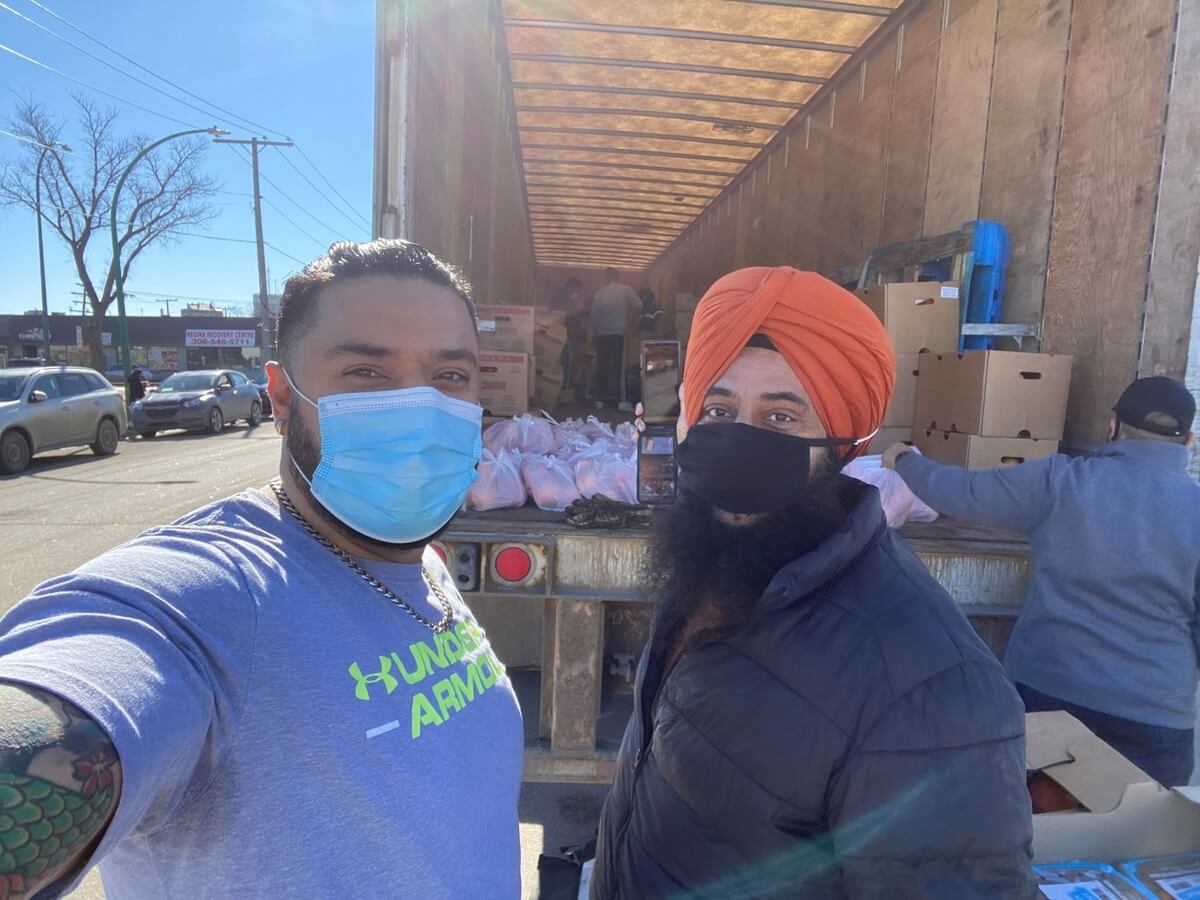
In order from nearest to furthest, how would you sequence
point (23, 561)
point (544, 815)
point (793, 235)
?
1. point (544, 815)
2. point (23, 561)
3. point (793, 235)

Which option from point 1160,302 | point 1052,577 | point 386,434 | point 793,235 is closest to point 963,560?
point 1052,577

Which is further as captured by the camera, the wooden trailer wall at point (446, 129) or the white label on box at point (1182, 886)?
the wooden trailer wall at point (446, 129)

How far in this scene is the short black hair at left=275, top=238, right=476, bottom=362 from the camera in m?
1.29

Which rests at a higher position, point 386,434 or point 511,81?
point 511,81

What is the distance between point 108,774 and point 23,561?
7.25 meters

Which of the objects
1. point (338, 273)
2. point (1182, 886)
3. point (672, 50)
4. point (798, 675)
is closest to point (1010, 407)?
point (1182, 886)

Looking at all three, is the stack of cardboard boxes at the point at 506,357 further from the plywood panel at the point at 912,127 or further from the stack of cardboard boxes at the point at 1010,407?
the plywood panel at the point at 912,127

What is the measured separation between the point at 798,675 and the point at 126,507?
31.4ft

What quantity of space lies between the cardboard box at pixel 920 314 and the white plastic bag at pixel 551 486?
202 centimetres

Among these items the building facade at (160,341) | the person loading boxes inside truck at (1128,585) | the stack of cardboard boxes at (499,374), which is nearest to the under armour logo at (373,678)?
the person loading boxes inside truck at (1128,585)

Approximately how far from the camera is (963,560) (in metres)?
2.52

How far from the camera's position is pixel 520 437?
369 centimetres

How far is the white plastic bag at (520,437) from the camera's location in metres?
3.60

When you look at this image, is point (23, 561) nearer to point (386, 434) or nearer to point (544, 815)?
point (544, 815)
